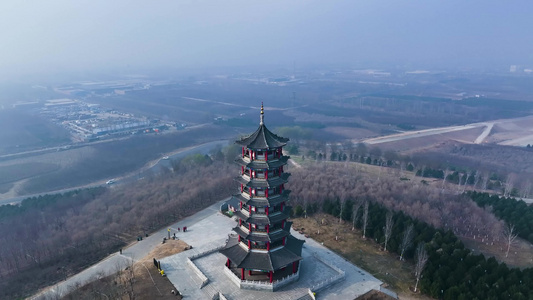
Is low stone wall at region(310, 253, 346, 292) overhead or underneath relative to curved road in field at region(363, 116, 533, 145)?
overhead

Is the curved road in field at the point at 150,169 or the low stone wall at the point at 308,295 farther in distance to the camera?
the curved road in field at the point at 150,169

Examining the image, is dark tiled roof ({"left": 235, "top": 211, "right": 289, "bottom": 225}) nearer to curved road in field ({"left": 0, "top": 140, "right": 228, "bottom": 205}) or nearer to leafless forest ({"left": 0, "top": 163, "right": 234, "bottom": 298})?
leafless forest ({"left": 0, "top": 163, "right": 234, "bottom": 298})

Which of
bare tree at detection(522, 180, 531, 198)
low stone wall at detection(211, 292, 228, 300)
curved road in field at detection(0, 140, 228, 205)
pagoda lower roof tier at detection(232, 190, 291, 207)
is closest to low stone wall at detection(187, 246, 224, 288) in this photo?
low stone wall at detection(211, 292, 228, 300)

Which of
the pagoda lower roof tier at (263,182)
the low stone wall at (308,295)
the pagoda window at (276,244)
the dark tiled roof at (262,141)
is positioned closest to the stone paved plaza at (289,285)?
the low stone wall at (308,295)

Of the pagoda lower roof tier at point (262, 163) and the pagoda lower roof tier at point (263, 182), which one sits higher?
the pagoda lower roof tier at point (262, 163)

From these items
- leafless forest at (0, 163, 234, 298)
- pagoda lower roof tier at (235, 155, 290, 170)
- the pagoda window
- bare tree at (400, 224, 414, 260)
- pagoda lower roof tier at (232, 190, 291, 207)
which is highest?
pagoda lower roof tier at (235, 155, 290, 170)

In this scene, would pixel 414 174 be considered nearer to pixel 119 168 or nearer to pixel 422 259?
pixel 422 259

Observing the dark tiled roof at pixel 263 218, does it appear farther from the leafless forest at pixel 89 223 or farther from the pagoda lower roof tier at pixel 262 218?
the leafless forest at pixel 89 223

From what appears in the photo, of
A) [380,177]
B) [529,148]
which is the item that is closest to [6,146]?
[380,177]
